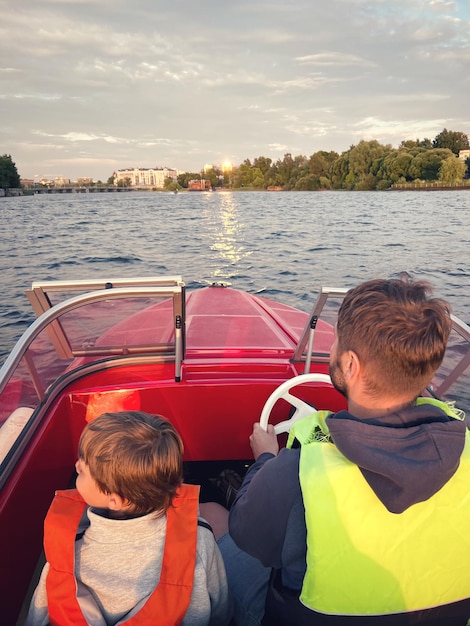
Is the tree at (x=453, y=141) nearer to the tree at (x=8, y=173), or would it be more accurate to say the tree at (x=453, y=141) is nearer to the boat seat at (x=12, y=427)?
the tree at (x=8, y=173)

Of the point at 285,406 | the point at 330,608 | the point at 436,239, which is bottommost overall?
the point at 436,239

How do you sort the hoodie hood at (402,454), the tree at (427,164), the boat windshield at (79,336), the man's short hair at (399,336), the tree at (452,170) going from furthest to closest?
the tree at (427,164) < the tree at (452,170) < the boat windshield at (79,336) < the man's short hair at (399,336) < the hoodie hood at (402,454)

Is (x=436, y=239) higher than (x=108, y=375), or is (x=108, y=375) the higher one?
(x=108, y=375)

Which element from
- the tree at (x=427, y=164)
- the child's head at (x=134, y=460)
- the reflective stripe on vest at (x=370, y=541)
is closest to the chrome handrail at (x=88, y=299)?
the child's head at (x=134, y=460)

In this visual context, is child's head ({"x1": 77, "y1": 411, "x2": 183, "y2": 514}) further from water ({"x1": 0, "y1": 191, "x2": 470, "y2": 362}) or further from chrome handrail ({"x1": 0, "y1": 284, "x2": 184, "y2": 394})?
water ({"x1": 0, "y1": 191, "x2": 470, "y2": 362})

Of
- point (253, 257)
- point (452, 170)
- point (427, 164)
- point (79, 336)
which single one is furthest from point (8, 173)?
point (79, 336)

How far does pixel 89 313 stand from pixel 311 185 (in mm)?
92150

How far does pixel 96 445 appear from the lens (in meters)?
1.28

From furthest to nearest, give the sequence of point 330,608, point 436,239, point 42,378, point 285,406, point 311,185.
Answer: point 311,185 → point 436,239 → point 285,406 → point 42,378 → point 330,608

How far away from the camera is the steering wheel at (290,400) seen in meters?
2.22

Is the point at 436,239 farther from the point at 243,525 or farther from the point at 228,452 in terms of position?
the point at 243,525

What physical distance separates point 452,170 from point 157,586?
7217 cm

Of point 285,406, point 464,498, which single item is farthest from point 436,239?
point 464,498

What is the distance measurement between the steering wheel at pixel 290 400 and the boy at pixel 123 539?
88 cm
